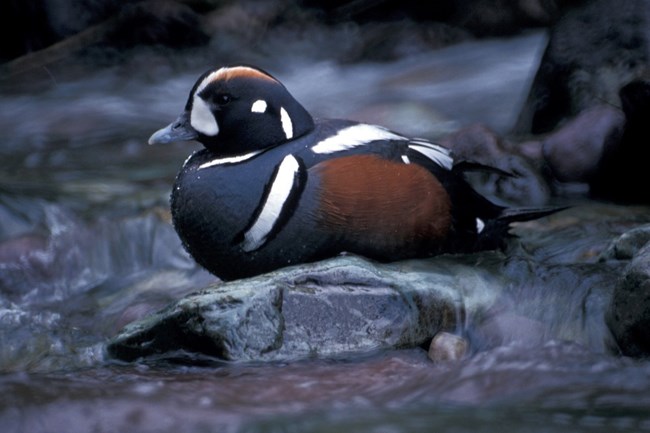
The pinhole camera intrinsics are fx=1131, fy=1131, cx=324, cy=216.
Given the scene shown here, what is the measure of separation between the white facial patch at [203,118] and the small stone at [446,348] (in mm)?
1272

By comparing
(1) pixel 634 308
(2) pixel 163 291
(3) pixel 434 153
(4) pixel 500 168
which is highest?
(3) pixel 434 153

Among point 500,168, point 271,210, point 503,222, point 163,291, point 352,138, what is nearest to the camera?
point 271,210

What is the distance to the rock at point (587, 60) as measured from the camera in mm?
6609

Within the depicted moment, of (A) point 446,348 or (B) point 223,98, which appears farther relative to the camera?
(B) point 223,98

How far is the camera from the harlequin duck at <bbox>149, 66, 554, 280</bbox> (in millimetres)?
4395

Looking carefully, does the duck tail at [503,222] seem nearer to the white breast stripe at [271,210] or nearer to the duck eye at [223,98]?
the white breast stripe at [271,210]

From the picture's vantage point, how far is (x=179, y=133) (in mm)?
4723

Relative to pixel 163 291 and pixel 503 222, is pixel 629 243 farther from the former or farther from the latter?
pixel 163 291

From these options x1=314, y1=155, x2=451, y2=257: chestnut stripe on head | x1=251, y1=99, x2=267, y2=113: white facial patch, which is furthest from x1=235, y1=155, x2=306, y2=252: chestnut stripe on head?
x1=251, y1=99, x2=267, y2=113: white facial patch

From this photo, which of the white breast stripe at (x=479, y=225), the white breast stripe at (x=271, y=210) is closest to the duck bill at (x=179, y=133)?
the white breast stripe at (x=271, y=210)

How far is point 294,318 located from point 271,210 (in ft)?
1.77

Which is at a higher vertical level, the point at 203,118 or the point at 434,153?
the point at 203,118

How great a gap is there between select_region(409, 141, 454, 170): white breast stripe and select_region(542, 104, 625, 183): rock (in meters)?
1.61

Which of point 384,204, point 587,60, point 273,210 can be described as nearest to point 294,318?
point 273,210
